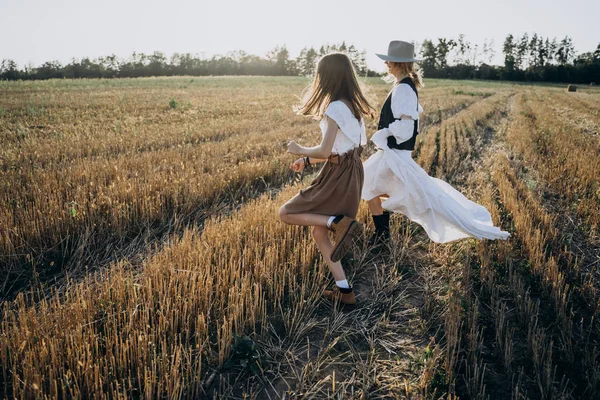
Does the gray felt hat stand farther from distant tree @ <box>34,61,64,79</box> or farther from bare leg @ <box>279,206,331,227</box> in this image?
distant tree @ <box>34,61,64,79</box>

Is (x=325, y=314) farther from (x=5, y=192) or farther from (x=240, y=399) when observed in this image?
(x=5, y=192)

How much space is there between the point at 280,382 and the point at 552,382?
1728 millimetres

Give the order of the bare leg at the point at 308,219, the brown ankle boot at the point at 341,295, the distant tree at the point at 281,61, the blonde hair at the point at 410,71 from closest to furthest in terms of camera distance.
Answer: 1. the bare leg at the point at 308,219
2. the brown ankle boot at the point at 341,295
3. the blonde hair at the point at 410,71
4. the distant tree at the point at 281,61

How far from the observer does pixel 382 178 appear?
14.1 ft

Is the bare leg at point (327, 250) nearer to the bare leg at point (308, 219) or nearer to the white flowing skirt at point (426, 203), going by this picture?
the bare leg at point (308, 219)

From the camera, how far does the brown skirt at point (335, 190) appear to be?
316 centimetres

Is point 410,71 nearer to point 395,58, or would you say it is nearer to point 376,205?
point 395,58

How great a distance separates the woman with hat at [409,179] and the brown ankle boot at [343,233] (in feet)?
4.25

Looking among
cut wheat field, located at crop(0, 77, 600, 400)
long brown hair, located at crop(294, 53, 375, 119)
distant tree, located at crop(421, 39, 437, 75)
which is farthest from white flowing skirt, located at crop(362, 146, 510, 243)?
distant tree, located at crop(421, 39, 437, 75)

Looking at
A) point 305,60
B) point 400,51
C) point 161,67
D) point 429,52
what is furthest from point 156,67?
point 400,51

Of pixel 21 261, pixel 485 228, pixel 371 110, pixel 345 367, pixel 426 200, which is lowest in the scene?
pixel 345 367

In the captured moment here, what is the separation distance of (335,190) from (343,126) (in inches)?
21.0

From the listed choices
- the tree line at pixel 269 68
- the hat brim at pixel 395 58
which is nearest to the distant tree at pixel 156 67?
the tree line at pixel 269 68

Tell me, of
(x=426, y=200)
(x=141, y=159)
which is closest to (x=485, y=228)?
(x=426, y=200)
